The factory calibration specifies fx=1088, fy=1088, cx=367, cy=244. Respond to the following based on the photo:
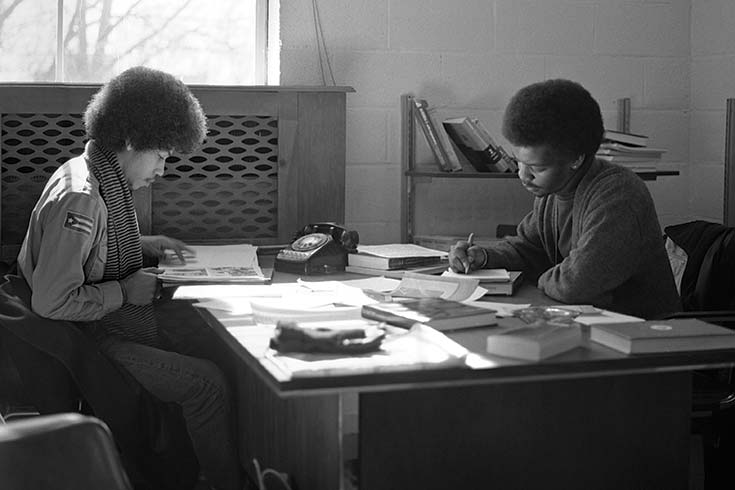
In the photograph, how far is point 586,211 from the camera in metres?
2.72

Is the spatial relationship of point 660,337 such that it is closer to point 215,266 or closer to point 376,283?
point 376,283

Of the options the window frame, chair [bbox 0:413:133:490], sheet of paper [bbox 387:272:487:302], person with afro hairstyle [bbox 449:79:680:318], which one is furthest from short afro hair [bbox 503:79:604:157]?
chair [bbox 0:413:133:490]

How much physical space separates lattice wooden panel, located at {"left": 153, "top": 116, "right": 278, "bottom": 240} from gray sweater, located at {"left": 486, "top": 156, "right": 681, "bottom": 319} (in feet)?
3.05

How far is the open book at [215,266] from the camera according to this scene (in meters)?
2.68

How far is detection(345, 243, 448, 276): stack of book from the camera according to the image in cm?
293

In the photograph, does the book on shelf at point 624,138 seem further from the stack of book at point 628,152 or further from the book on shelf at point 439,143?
the book on shelf at point 439,143

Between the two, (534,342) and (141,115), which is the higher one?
(141,115)

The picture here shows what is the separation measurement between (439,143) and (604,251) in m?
1.19

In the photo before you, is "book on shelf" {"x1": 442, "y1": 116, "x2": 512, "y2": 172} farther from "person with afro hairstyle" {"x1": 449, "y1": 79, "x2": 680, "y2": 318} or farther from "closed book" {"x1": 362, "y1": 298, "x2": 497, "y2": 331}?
"closed book" {"x1": 362, "y1": 298, "x2": 497, "y2": 331}

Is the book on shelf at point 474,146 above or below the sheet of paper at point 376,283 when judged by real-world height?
above

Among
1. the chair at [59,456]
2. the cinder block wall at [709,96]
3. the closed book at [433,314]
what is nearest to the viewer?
the chair at [59,456]

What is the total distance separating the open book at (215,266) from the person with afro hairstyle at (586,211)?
54 centimetres

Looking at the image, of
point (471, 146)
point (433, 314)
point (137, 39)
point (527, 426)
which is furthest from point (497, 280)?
point (137, 39)

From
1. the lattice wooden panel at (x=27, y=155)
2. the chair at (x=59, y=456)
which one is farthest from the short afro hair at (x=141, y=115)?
the chair at (x=59, y=456)
